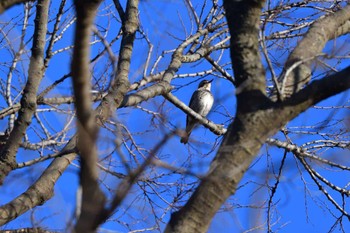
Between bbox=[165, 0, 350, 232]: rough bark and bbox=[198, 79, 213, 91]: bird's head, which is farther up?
bbox=[198, 79, 213, 91]: bird's head

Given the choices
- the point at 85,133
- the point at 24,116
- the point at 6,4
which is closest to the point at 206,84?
the point at 24,116

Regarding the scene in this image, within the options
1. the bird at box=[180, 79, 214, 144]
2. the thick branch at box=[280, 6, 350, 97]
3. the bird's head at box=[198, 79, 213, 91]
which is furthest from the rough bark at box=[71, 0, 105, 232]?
the bird's head at box=[198, 79, 213, 91]

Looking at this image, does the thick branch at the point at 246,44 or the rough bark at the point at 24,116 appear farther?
the rough bark at the point at 24,116

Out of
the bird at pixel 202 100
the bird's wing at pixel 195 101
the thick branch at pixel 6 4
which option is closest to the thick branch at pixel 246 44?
the thick branch at pixel 6 4

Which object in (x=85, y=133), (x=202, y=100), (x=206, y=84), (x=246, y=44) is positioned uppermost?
(x=206, y=84)

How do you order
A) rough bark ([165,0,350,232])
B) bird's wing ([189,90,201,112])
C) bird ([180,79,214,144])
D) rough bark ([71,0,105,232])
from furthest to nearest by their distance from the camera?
bird's wing ([189,90,201,112]) < bird ([180,79,214,144]) < rough bark ([165,0,350,232]) < rough bark ([71,0,105,232])

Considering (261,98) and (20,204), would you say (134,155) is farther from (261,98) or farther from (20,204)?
(261,98)

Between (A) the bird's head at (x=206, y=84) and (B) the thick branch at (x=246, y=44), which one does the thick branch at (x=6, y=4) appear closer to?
(B) the thick branch at (x=246, y=44)

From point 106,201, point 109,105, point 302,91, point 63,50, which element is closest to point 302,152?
point 109,105

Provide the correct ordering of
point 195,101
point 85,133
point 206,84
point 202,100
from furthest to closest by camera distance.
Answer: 1. point 206,84
2. point 195,101
3. point 202,100
4. point 85,133

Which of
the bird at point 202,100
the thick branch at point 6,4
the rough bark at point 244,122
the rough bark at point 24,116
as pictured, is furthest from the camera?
the bird at point 202,100

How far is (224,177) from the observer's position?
220 centimetres

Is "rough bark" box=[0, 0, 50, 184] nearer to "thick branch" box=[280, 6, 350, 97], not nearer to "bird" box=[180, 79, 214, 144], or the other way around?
"thick branch" box=[280, 6, 350, 97]

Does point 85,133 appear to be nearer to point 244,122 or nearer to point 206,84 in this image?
point 244,122
